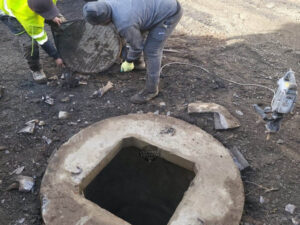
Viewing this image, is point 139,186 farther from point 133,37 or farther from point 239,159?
point 133,37

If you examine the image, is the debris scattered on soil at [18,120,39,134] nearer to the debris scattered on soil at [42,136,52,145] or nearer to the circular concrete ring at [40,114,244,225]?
the debris scattered on soil at [42,136,52,145]

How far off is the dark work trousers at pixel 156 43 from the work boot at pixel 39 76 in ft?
4.92

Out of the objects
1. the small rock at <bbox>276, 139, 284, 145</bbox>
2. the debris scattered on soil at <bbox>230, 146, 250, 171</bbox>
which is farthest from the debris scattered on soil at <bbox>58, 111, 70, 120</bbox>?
the small rock at <bbox>276, 139, 284, 145</bbox>

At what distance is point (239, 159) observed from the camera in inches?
109

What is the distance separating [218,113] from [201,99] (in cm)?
42

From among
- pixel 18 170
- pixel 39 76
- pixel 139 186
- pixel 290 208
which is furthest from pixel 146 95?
pixel 290 208

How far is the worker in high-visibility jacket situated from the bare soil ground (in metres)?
0.32

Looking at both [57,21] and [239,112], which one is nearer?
[239,112]

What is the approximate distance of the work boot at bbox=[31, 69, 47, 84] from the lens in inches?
154

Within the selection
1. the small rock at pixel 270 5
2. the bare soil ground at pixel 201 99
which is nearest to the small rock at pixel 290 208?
the bare soil ground at pixel 201 99

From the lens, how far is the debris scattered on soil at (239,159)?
2713 millimetres

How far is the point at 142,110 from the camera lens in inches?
137

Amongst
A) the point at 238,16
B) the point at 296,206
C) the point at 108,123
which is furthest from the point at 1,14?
the point at 238,16

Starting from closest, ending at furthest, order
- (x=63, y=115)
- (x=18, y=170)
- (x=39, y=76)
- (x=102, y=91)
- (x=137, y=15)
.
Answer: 1. (x=18, y=170)
2. (x=137, y=15)
3. (x=63, y=115)
4. (x=102, y=91)
5. (x=39, y=76)
